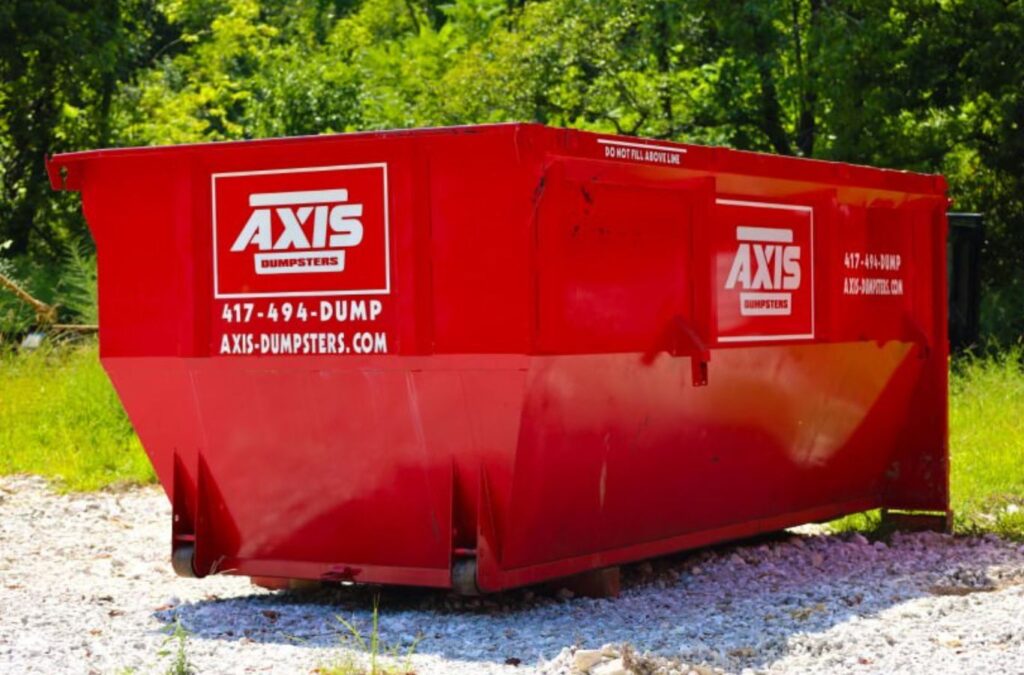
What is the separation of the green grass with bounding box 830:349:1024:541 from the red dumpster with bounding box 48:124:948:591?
5.98 feet

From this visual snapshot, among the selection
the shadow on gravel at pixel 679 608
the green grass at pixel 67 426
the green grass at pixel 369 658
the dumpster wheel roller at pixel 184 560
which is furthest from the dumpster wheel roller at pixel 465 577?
the green grass at pixel 67 426

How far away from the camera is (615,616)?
6766 mm

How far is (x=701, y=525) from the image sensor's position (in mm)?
7621

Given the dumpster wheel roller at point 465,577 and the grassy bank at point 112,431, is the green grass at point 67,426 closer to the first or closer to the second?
the grassy bank at point 112,431

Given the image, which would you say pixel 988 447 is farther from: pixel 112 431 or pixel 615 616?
pixel 112 431

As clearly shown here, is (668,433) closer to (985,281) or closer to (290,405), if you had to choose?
(290,405)

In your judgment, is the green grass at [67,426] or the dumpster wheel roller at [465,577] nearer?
the dumpster wheel roller at [465,577]

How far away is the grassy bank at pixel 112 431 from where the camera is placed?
9844mm

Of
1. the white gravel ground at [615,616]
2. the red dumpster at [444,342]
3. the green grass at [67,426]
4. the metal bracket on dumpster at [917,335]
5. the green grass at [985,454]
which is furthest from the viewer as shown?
the green grass at [67,426]

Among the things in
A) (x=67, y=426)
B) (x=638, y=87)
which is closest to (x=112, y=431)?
(x=67, y=426)

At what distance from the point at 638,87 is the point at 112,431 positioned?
11392 mm

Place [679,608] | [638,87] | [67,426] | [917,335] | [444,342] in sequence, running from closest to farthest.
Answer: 1. [444,342]
2. [679,608]
3. [917,335]
4. [67,426]
5. [638,87]

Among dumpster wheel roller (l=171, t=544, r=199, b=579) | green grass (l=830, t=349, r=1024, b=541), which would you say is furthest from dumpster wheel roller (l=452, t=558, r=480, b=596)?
green grass (l=830, t=349, r=1024, b=541)

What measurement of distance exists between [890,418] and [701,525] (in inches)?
70.5
